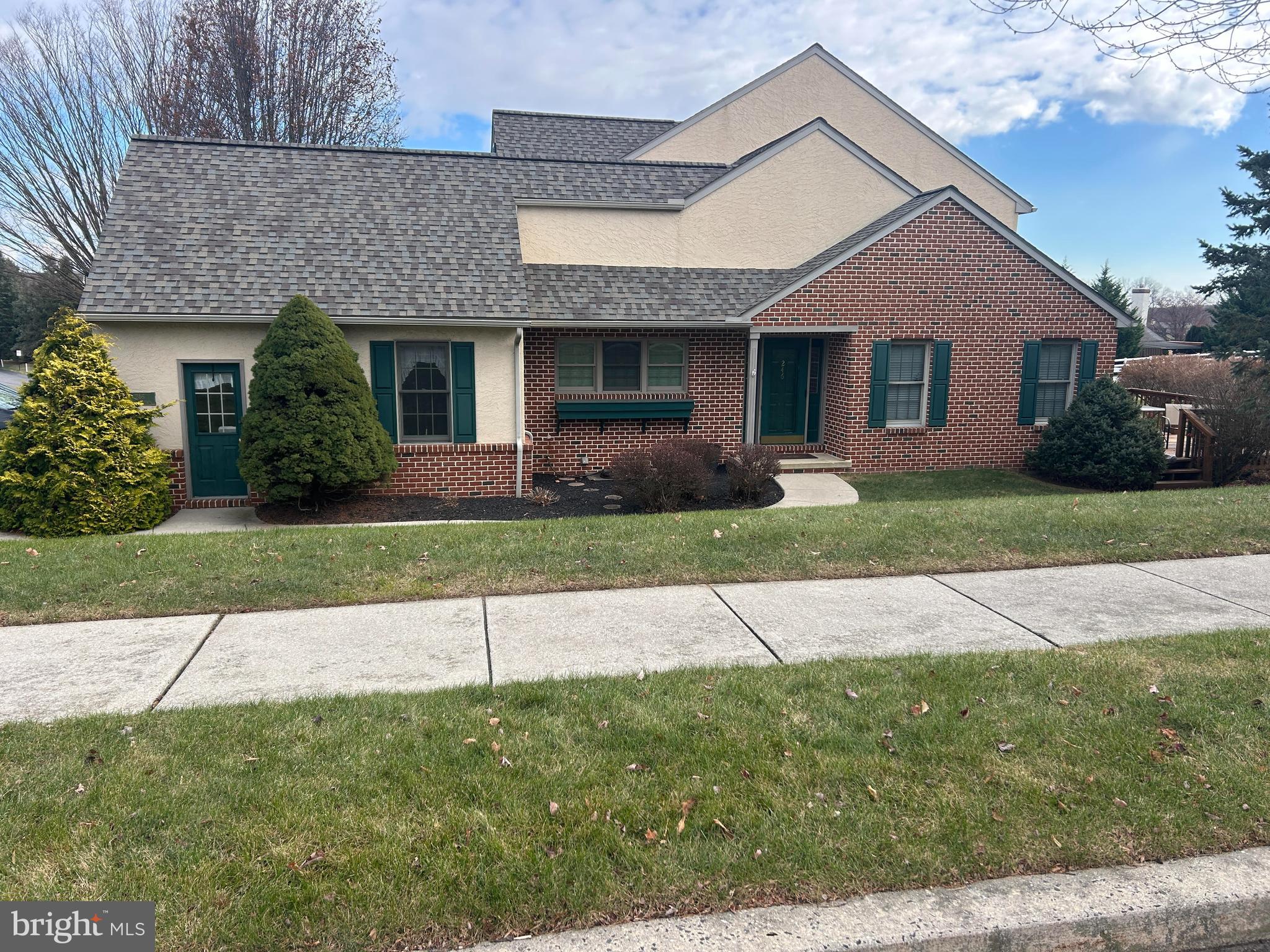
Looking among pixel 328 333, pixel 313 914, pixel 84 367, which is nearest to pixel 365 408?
pixel 328 333

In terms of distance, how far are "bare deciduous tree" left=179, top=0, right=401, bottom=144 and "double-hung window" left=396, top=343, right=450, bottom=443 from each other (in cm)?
1913

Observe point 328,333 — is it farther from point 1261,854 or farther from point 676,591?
point 1261,854

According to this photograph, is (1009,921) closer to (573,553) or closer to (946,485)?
(573,553)

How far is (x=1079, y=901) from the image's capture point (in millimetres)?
3268

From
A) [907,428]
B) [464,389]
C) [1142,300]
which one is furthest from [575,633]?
[1142,300]

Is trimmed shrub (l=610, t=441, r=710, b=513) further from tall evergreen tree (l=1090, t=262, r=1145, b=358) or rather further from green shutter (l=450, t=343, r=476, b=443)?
tall evergreen tree (l=1090, t=262, r=1145, b=358)

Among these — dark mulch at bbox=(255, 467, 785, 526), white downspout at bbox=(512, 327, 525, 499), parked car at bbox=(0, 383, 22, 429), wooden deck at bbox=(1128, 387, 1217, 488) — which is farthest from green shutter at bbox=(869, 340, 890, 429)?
parked car at bbox=(0, 383, 22, 429)

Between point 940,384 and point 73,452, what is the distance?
13.5m

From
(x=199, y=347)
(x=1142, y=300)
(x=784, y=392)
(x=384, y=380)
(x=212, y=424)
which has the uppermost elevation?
(x=1142, y=300)

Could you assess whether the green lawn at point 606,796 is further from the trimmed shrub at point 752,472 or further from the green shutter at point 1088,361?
the green shutter at point 1088,361

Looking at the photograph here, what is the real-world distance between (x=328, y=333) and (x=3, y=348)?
41.0 meters

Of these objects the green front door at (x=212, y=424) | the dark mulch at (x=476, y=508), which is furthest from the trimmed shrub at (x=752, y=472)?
the green front door at (x=212, y=424)

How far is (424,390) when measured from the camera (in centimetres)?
1274

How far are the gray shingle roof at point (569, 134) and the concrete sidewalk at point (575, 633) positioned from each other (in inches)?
584
